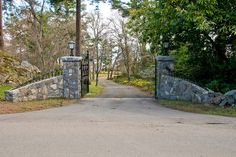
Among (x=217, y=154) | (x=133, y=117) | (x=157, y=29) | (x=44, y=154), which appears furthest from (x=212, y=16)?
(x=44, y=154)

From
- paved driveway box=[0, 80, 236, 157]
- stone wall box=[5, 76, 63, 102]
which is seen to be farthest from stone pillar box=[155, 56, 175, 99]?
paved driveway box=[0, 80, 236, 157]

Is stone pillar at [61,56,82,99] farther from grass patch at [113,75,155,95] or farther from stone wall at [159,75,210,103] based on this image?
grass patch at [113,75,155,95]

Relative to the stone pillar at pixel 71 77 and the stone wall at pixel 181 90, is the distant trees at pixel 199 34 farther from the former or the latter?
the stone pillar at pixel 71 77

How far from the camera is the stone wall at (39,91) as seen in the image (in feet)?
52.9

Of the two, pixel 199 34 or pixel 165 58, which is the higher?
pixel 199 34

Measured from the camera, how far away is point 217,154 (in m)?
6.82

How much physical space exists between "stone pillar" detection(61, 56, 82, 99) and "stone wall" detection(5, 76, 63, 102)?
0.23 m

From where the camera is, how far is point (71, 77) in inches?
721

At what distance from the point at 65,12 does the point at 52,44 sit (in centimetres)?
564

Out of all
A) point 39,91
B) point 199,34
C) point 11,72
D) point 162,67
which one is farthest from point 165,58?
point 11,72

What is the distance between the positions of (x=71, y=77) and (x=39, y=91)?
5.67ft

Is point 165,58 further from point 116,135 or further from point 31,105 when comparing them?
point 116,135

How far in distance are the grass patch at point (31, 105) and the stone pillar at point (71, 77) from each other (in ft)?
2.66

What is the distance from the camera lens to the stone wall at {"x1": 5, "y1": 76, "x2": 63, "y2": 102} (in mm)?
16109
